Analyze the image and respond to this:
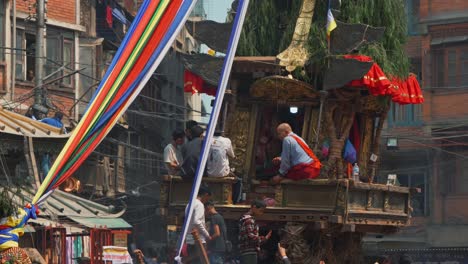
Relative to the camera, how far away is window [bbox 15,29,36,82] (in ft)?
113

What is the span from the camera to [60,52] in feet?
118

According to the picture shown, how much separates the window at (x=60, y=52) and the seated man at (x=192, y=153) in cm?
1567

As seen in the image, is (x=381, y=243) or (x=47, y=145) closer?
(x=47, y=145)

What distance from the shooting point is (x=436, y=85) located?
42.7 metres

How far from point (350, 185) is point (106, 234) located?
3.55 meters

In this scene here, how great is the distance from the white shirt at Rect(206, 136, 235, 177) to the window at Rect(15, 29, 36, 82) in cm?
1484

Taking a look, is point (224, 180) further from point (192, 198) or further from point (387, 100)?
point (192, 198)

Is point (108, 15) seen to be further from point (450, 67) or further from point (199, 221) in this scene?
point (199, 221)

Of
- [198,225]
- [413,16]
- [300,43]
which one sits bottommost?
[198,225]

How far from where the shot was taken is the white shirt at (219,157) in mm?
19484

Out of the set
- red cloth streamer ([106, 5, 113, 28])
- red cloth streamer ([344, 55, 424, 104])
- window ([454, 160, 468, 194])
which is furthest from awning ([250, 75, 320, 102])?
window ([454, 160, 468, 194])

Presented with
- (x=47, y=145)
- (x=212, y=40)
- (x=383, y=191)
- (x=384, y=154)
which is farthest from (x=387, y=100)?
(x=384, y=154)

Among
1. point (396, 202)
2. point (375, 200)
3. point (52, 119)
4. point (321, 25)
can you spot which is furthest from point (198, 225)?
point (52, 119)

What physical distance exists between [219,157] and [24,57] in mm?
16000
